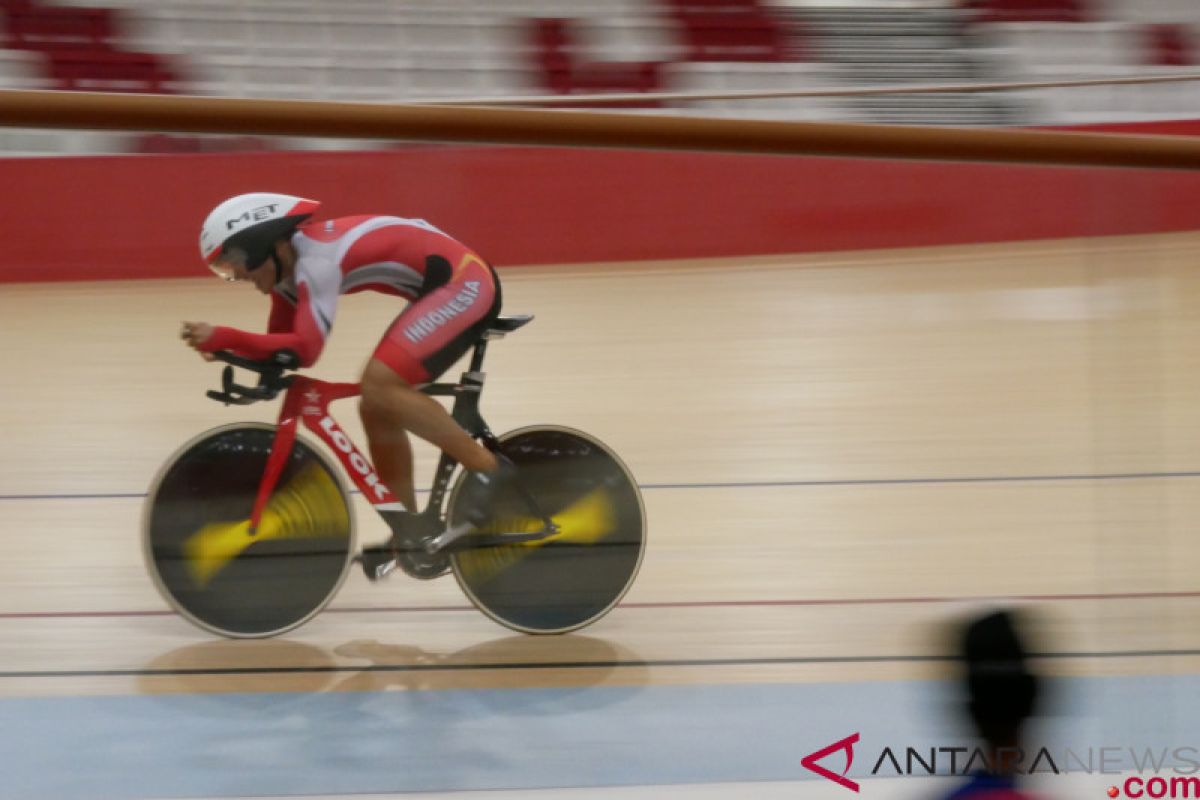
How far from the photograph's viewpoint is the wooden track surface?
1.69 meters

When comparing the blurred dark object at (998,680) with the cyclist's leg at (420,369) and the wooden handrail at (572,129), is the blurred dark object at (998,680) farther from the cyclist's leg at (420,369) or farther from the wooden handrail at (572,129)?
the cyclist's leg at (420,369)

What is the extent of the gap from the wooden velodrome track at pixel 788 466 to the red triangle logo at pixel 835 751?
0.08 m

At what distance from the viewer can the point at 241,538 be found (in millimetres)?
1788

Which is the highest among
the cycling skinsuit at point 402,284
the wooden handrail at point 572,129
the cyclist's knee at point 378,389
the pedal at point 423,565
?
the wooden handrail at point 572,129

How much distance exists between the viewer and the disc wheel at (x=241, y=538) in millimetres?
1729

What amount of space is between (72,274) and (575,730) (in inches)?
30.9

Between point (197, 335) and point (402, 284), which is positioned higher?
point (402, 284)

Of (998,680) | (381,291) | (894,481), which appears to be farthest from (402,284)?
(998,680)

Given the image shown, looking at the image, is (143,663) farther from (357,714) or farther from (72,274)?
(72,274)

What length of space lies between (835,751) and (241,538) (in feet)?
2.58

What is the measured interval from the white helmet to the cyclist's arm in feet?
0.23

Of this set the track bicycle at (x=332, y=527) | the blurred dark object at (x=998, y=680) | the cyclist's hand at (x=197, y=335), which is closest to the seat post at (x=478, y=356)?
the track bicycle at (x=332, y=527)

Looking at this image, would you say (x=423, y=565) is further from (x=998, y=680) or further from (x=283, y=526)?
(x=998, y=680)

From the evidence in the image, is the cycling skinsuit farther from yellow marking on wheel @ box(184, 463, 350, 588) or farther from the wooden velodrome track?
yellow marking on wheel @ box(184, 463, 350, 588)
